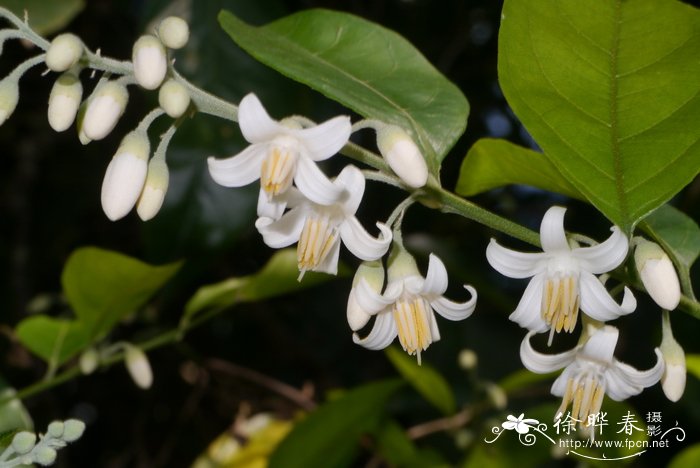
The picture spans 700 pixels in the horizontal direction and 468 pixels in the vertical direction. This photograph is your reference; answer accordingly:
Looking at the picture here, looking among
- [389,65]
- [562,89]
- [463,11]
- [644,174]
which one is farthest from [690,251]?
[463,11]

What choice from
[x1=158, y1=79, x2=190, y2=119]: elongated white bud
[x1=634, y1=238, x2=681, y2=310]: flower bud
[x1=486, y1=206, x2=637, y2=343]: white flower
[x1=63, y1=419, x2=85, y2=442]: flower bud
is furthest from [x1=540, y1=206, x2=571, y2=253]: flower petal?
[x1=63, y1=419, x2=85, y2=442]: flower bud

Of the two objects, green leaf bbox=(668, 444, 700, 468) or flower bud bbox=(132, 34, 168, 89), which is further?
green leaf bbox=(668, 444, 700, 468)

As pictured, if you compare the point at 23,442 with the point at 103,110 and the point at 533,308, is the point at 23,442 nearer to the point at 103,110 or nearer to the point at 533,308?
the point at 103,110

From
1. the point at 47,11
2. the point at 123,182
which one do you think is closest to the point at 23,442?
the point at 123,182

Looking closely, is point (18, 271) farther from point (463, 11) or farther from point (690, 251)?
point (690, 251)

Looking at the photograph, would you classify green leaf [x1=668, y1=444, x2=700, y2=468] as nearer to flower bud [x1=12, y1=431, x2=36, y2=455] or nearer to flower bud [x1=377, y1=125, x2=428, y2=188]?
flower bud [x1=377, y1=125, x2=428, y2=188]

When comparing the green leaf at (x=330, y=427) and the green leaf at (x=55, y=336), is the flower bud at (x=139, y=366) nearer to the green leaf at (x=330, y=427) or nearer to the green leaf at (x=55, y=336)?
the green leaf at (x=55, y=336)
